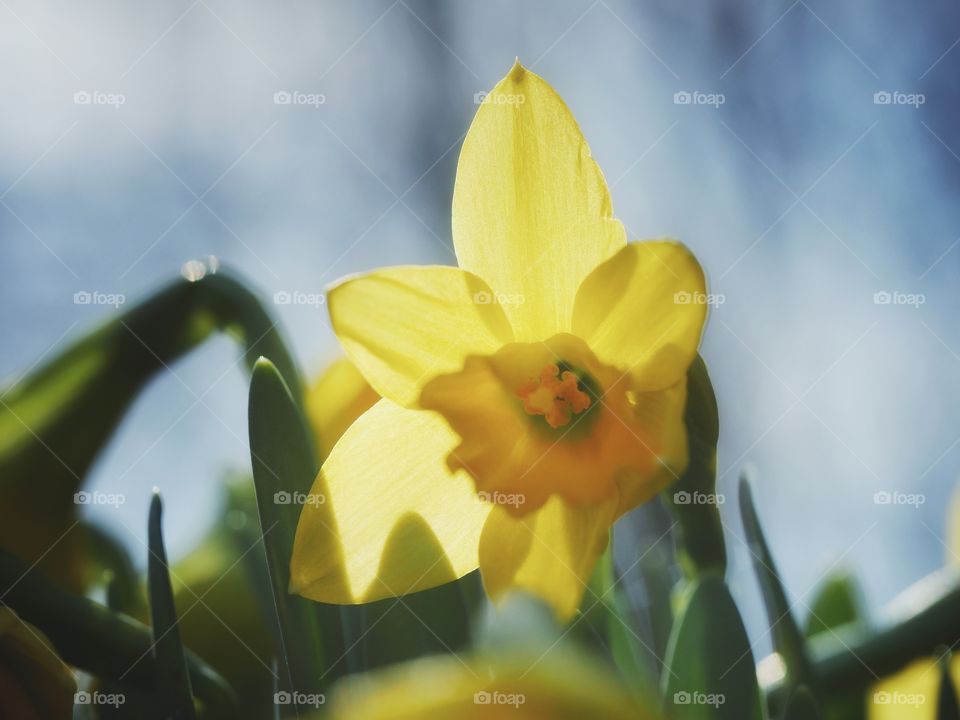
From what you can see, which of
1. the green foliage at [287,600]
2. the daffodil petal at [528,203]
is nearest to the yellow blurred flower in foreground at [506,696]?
the green foliage at [287,600]

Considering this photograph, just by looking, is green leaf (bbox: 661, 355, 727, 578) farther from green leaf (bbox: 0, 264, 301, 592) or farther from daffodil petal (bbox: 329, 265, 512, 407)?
green leaf (bbox: 0, 264, 301, 592)

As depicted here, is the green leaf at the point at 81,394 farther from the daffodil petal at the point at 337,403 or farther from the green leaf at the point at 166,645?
the green leaf at the point at 166,645

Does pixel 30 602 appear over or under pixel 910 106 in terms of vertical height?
under

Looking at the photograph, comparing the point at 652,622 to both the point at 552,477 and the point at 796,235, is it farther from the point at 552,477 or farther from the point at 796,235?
the point at 796,235

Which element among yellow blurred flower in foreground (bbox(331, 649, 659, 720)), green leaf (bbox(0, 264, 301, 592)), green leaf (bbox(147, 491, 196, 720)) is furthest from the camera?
green leaf (bbox(0, 264, 301, 592))

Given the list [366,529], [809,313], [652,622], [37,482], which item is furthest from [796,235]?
[37,482]

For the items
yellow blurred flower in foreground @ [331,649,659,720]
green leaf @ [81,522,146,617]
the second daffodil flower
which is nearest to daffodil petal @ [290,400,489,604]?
the second daffodil flower
